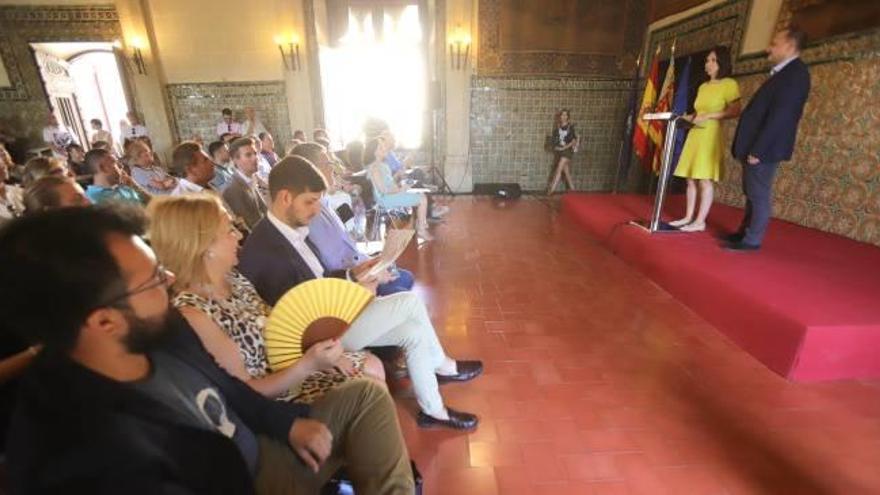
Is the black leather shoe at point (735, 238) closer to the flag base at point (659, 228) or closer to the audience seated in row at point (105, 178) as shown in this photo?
the flag base at point (659, 228)

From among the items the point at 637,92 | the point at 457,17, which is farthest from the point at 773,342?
the point at 457,17

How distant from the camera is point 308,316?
1305mm

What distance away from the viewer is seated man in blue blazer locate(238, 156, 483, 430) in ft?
5.13

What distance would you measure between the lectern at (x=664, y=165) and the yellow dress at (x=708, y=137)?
0.12 meters

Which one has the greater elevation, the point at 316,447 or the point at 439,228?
the point at 316,447

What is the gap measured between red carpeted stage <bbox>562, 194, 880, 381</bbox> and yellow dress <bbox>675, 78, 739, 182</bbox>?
553 millimetres

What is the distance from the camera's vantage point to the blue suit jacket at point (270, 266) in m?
1.55

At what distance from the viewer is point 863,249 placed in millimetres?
3055

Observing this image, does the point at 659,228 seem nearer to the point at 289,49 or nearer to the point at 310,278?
the point at 310,278

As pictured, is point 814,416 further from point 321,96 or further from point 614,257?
point 321,96

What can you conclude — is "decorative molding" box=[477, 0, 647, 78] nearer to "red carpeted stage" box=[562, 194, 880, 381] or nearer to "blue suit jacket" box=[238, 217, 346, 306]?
"red carpeted stage" box=[562, 194, 880, 381]

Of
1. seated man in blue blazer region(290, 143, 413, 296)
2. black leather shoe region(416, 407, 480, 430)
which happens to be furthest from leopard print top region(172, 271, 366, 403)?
seated man in blue blazer region(290, 143, 413, 296)

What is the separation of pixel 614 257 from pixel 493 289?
142cm

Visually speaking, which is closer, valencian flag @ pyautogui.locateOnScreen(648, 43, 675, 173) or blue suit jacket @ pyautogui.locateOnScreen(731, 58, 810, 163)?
blue suit jacket @ pyautogui.locateOnScreen(731, 58, 810, 163)
